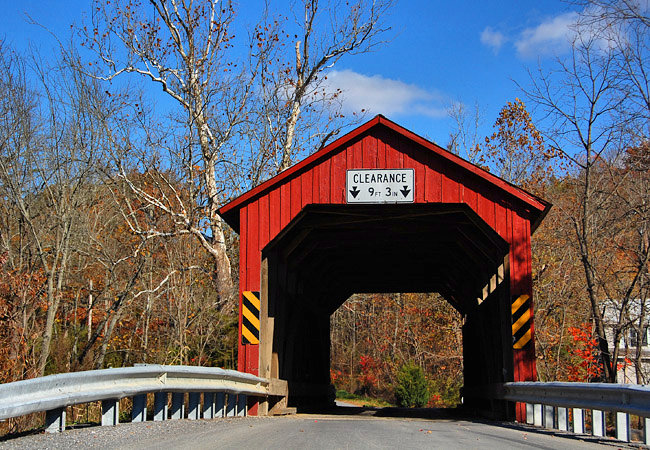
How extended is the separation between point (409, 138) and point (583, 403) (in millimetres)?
5643

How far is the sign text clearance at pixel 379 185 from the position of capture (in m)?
11.5

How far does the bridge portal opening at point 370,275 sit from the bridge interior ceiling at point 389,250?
0.09 ft

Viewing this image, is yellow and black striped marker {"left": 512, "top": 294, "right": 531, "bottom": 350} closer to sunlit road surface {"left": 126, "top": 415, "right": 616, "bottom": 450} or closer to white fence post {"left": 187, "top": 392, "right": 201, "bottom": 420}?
sunlit road surface {"left": 126, "top": 415, "right": 616, "bottom": 450}

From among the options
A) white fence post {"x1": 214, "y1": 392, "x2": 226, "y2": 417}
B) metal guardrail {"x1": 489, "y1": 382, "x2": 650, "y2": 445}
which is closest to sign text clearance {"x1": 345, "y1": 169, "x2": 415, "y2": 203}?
metal guardrail {"x1": 489, "y1": 382, "x2": 650, "y2": 445}

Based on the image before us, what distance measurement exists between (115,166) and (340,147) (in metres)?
9.70

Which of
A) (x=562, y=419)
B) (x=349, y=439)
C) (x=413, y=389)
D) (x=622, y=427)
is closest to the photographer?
(x=349, y=439)

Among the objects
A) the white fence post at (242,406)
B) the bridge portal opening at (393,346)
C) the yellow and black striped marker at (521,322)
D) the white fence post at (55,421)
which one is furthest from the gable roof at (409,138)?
the bridge portal opening at (393,346)

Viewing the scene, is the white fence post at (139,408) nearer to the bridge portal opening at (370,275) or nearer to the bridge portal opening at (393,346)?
the bridge portal opening at (370,275)

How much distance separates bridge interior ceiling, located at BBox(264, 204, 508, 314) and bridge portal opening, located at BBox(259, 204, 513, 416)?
0.09ft

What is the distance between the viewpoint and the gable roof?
1128 cm

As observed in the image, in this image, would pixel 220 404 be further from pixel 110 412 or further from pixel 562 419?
pixel 562 419

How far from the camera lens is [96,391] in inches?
225

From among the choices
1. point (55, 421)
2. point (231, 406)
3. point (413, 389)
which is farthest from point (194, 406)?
point (413, 389)

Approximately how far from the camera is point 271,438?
626 cm
